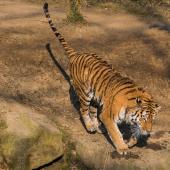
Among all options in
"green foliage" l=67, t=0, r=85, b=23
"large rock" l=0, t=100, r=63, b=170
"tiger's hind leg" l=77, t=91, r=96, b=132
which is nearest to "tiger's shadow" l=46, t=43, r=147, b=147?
"tiger's hind leg" l=77, t=91, r=96, b=132

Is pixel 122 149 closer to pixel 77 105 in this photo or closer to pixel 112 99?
pixel 112 99

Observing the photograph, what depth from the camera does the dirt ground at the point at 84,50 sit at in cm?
615

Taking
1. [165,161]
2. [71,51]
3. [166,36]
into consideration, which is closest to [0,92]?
[71,51]

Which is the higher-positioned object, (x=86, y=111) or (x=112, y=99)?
(x=112, y=99)

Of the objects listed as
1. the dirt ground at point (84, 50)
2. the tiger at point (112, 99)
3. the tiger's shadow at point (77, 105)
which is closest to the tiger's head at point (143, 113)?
the tiger at point (112, 99)

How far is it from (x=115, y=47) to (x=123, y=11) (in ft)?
8.96

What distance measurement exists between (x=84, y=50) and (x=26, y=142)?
3.46 m

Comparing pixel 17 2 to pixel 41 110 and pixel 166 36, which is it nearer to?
pixel 166 36

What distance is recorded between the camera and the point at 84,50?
351 inches

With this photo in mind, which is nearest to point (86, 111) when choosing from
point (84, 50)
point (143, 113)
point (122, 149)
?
point (122, 149)

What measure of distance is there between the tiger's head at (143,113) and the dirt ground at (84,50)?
0.63m

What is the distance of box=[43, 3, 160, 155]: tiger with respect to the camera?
5.45 m

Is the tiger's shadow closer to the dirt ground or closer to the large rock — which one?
the dirt ground

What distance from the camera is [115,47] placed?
9.16 meters
